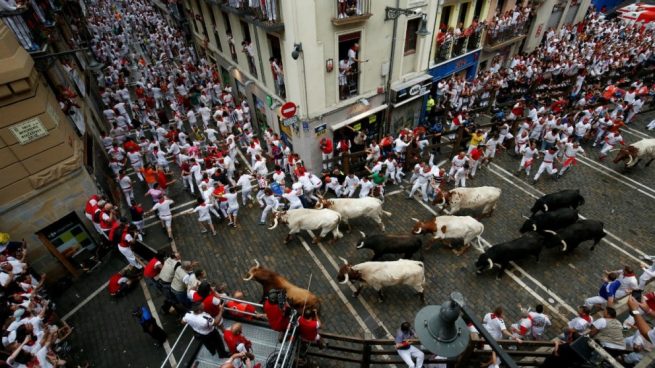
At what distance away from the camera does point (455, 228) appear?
10.7 metres

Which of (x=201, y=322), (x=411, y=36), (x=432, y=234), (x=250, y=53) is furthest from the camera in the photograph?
(x=250, y=53)

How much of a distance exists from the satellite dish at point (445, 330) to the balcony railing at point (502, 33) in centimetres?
2045

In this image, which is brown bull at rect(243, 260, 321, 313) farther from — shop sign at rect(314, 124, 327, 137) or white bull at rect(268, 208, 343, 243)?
shop sign at rect(314, 124, 327, 137)

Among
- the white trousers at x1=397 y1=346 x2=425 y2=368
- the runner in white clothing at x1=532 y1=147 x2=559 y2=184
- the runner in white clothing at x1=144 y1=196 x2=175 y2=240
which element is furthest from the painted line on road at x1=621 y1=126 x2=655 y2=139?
the runner in white clothing at x1=144 y1=196 x2=175 y2=240

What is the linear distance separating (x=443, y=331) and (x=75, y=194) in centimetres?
1216

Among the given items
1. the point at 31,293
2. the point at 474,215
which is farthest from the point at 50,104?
the point at 474,215

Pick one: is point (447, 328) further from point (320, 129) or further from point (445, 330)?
point (320, 129)

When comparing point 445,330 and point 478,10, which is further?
point 478,10

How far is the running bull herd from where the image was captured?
30.4ft

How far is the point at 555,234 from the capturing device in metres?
10.4

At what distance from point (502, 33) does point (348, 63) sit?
1227 cm

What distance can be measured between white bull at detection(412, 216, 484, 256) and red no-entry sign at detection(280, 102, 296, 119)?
277 inches

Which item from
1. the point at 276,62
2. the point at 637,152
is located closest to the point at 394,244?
the point at 276,62

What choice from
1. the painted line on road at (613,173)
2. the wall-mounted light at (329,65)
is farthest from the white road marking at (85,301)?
the painted line on road at (613,173)
